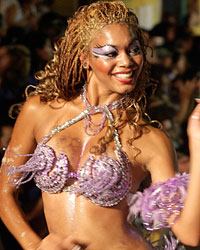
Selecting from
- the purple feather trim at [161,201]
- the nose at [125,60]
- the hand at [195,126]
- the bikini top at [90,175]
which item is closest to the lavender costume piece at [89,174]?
the bikini top at [90,175]

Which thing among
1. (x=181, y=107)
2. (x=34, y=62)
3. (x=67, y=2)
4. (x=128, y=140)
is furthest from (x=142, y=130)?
(x=67, y=2)

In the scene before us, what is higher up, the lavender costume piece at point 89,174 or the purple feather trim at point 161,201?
the lavender costume piece at point 89,174

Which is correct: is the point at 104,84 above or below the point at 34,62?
above

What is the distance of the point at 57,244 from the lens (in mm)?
2012

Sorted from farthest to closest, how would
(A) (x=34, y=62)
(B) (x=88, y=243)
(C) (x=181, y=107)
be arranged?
1. (C) (x=181, y=107)
2. (A) (x=34, y=62)
3. (B) (x=88, y=243)

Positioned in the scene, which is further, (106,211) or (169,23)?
(169,23)

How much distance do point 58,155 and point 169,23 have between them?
464 centimetres

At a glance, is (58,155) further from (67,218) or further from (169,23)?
(169,23)

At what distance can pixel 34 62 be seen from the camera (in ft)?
14.2

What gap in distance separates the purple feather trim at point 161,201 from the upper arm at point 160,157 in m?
0.07

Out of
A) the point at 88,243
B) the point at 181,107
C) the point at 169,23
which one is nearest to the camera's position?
the point at 88,243

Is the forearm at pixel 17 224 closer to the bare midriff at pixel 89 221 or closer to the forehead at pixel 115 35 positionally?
the bare midriff at pixel 89 221

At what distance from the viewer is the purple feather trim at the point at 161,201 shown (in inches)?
77.9

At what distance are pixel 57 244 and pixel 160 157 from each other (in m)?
0.58
